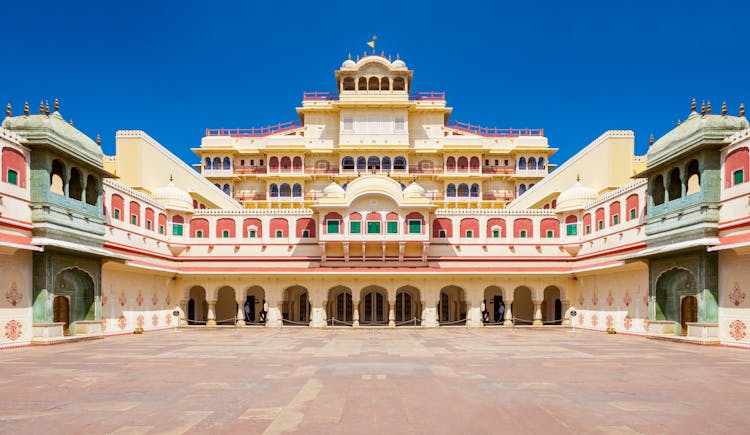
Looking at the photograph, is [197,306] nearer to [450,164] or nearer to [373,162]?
[373,162]

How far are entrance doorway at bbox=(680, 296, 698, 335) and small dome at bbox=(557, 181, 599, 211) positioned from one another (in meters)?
13.7

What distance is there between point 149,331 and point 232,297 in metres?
9.76

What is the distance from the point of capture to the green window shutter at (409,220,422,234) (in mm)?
41688

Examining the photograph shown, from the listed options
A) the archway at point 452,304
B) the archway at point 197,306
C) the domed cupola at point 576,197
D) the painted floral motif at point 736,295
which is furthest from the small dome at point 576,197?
the archway at point 197,306

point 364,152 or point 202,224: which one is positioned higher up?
point 364,152

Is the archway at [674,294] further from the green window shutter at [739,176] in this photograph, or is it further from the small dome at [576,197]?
the small dome at [576,197]

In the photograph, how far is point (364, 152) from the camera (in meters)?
54.3

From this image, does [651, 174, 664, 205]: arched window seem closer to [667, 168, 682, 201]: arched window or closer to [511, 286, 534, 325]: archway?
[667, 168, 682, 201]: arched window

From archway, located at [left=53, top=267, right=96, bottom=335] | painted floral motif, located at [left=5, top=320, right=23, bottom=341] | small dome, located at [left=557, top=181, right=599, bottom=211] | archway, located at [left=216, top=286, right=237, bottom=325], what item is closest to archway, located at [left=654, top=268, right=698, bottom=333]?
small dome, located at [left=557, top=181, right=599, bottom=211]

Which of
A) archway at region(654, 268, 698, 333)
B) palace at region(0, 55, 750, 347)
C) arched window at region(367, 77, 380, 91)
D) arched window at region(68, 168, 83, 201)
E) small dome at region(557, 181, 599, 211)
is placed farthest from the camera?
arched window at region(367, 77, 380, 91)

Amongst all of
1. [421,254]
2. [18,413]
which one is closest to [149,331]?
[421,254]

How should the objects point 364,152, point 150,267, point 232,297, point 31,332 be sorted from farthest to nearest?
point 364,152 < point 232,297 < point 150,267 < point 31,332

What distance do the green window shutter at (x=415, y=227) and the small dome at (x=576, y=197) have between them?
10241 mm

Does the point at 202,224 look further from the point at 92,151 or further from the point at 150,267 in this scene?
the point at 92,151
